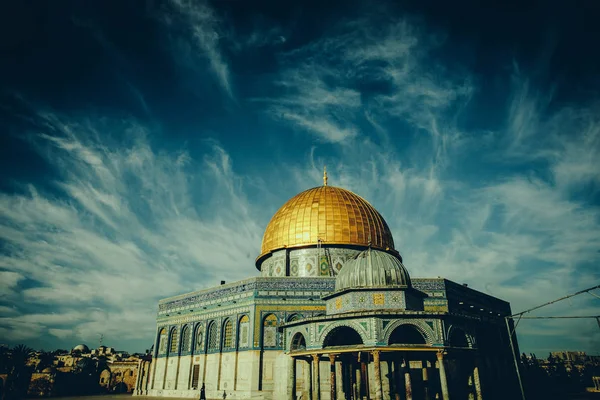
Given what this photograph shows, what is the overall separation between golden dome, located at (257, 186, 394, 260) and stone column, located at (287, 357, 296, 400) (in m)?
10.0

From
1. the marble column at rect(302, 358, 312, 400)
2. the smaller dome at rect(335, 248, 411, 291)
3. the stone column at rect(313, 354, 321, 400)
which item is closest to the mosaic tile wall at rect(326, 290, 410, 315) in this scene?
the smaller dome at rect(335, 248, 411, 291)

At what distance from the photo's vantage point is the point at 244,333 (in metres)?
25.1

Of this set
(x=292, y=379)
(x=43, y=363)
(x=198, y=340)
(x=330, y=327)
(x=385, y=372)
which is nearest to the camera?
(x=330, y=327)

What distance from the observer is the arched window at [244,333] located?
24.6 m

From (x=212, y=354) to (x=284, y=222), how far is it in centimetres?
1061

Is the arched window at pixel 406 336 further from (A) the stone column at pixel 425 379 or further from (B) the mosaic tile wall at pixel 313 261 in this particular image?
(B) the mosaic tile wall at pixel 313 261

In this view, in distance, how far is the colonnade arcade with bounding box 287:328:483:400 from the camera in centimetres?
1734

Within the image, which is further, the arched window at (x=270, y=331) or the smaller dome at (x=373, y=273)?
the arched window at (x=270, y=331)

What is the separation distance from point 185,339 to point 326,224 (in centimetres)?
1332

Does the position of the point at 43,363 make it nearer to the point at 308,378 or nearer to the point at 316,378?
the point at 308,378

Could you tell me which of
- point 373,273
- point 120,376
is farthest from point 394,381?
point 120,376

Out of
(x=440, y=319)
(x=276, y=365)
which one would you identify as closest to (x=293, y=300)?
(x=276, y=365)

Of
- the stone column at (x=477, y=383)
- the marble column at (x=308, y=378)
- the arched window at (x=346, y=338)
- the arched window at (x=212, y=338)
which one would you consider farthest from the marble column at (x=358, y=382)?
the arched window at (x=212, y=338)

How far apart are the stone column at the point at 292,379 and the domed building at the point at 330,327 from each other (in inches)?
2.1
